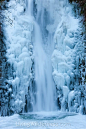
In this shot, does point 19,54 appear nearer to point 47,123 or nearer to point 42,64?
point 42,64

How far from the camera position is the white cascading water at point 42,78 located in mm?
6341

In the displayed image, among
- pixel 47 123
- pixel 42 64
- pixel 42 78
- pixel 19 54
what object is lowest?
pixel 47 123

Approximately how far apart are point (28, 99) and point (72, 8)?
442cm

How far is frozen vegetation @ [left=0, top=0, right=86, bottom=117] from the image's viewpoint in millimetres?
6098

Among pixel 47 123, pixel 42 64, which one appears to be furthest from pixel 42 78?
pixel 47 123

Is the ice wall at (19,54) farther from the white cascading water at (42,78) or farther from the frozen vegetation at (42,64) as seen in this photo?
the white cascading water at (42,78)

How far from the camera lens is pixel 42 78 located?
6691 millimetres

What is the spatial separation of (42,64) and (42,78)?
59 centimetres

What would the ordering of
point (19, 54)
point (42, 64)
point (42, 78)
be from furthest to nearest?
point (42, 64)
point (42, 78)
point (19, 54)

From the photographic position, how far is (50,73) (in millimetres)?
6855

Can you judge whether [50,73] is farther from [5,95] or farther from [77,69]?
[5,95]

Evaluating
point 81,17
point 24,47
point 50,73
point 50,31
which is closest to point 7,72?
point 24,47

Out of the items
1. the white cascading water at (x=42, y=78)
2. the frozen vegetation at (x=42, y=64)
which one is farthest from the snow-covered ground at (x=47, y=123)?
the white cascading water at (x=42, y=78)

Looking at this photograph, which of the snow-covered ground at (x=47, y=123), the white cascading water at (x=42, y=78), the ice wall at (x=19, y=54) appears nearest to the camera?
the snow-covered ground at (x=47, y=123)
